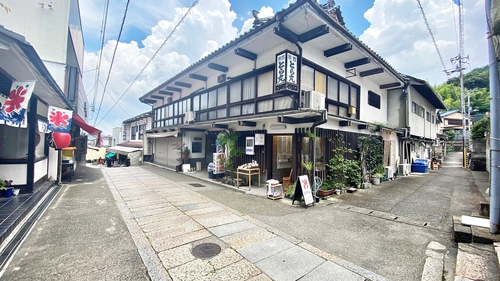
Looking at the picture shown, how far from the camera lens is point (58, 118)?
25.4 ft

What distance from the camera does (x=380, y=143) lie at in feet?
38.3

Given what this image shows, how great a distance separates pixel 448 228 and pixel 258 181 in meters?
6.37

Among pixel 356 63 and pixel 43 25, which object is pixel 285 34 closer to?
pixel 356 63

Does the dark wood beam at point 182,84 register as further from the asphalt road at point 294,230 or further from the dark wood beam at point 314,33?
the dark wood beam at point 314,33

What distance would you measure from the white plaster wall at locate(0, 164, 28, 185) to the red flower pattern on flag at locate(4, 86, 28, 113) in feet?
12.4

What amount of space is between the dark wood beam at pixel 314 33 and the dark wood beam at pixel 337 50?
1669 millimetres

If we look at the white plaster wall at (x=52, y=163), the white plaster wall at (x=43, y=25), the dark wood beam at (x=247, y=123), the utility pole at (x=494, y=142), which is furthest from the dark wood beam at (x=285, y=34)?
the white plaster wall at (x=52, y=163)

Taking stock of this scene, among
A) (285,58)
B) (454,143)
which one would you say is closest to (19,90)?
(285,58)

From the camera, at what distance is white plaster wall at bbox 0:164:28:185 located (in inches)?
256

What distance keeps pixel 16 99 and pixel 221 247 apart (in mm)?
5235

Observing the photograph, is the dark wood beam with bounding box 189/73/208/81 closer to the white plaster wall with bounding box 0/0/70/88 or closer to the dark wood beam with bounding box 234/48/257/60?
the dark wood beam with bounding box 234/48/257/60

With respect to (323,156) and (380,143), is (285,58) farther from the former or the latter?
(380,143)

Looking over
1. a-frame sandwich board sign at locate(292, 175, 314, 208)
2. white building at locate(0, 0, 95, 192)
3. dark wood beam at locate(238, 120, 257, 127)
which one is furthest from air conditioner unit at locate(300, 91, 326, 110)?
white building at locate(0, 0, 95, 192)

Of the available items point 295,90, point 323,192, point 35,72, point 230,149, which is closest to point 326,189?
point 323,192
